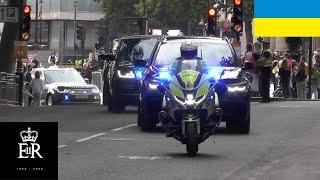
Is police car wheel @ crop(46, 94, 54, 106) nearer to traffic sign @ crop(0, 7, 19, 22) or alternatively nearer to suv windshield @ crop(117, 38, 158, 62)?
traffic sign @ crop(0, 7, 19, 22)

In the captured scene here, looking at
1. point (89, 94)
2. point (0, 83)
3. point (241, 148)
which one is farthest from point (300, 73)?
point (241, 148)

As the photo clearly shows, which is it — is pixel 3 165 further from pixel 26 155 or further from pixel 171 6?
pixel 171 6

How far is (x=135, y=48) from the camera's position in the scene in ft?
69.7

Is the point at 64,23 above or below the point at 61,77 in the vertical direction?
above

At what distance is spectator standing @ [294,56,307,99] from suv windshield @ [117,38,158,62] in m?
10.8

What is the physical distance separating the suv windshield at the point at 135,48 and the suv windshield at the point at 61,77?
997 cm

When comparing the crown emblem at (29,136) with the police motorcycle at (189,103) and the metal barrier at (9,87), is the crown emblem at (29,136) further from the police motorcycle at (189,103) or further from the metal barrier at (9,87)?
the metal barrier at (9,87)

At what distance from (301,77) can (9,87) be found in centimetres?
1056

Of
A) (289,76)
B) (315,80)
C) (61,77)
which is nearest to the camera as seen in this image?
(289,76)

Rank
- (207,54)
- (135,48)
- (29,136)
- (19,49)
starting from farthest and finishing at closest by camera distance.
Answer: (19,49), (135,48), (207,54), (29,136)

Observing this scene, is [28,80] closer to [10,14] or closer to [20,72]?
[20,72]

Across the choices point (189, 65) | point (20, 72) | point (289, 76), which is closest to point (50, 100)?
point (20, 72)

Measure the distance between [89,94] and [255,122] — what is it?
13.1 m

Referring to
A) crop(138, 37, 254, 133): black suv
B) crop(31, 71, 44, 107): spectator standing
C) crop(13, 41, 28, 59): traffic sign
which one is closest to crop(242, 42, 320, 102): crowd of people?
crop(31, 71, 44, 107): spectator standing
